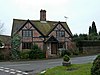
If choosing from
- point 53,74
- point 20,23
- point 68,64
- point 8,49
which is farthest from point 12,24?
point 53,74

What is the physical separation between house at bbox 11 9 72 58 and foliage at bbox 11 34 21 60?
1.81 metres

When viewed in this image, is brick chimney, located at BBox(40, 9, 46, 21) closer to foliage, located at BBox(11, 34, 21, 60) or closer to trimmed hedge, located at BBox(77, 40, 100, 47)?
trimmed hedge, located at BBox(77, 40, 100, 47)

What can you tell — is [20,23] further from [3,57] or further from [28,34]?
[3,57]

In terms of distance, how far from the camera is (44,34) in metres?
47.3

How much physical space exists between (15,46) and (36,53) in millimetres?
3879

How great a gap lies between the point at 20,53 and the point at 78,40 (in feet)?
44.4

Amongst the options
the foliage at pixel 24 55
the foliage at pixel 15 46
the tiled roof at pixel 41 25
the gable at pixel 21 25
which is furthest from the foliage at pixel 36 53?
the tiled roof at pixel 41 25

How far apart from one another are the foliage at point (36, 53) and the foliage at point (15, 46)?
7.43ft

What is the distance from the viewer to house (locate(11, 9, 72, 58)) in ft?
150

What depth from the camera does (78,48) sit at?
49.8 metres

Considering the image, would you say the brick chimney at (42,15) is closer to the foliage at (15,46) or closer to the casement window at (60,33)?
the casement window at (60,33)

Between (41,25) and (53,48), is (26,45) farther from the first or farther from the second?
(41,25)

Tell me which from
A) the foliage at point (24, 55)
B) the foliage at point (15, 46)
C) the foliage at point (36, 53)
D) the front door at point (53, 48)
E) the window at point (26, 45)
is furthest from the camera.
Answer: the front door at point (53, 48)

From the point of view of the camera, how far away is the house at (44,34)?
4578cm
